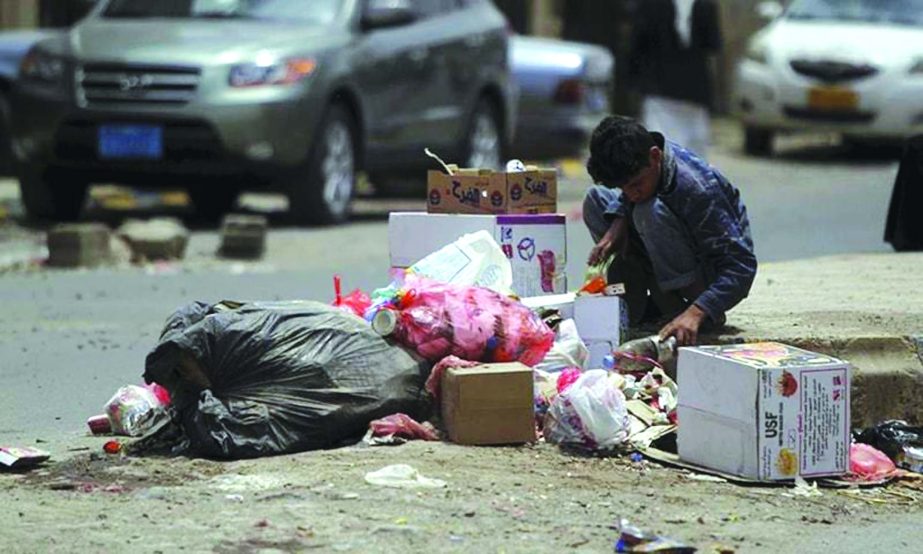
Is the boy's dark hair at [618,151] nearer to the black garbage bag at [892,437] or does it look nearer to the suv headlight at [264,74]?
the black garbage bag at [892,437]

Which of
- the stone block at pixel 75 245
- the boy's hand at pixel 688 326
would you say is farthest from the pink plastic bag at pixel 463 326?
the stone block at pixel 75 245

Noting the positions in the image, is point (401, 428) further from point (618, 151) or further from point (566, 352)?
point (618, 151)

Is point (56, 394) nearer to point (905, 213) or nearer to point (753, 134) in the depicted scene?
point (905, 213)

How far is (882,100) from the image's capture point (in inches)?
703

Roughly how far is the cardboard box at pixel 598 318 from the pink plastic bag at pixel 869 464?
0.97m

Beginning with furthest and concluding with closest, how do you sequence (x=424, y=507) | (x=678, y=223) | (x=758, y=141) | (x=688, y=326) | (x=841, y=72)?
(x=758, y=141) < (x=841, y=72) < (x=678, y=223) < (x=688, y=326) < (x=424, y=507)

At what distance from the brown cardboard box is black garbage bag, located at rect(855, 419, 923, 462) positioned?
115 cm

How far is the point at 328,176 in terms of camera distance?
13.7 m

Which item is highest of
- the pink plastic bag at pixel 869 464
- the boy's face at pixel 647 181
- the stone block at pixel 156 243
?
the boy's face at pixel 647 181

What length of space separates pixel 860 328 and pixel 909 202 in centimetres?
322

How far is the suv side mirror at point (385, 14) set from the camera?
1391cm

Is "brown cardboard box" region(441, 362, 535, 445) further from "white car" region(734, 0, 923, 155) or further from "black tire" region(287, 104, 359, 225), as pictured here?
"white car" region(734, 0, 923, 155)

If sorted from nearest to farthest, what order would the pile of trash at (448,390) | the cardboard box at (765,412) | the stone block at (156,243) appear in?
the cardboard box at (765,412)
the pile of trash at (448,390)
the stone block at (156,243)

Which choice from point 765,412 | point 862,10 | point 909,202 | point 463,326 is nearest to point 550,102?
point 862,10
